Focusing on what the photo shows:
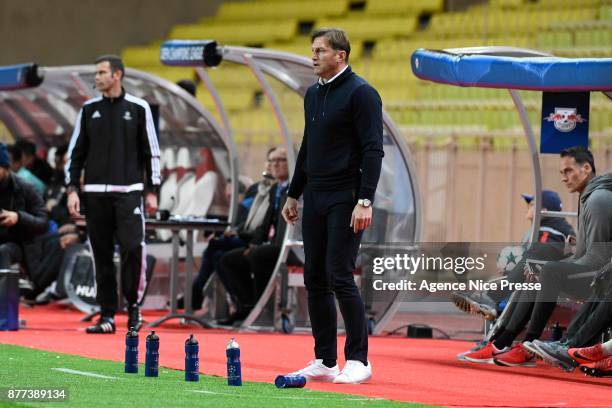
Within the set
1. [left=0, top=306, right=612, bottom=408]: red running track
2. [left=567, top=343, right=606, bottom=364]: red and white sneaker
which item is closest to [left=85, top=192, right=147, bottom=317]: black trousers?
[left=0, top=306, right=612, bottom=408]: red running track

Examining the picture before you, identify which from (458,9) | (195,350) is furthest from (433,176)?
(195,350)

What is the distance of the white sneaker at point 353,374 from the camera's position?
775cm

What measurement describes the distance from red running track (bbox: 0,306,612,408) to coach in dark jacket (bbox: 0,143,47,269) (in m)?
0.76

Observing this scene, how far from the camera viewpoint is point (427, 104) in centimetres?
2009

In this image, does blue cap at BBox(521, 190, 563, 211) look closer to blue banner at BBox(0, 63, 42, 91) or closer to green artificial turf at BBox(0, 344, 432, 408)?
green artificial turf at BBox(0, 344, 432, 408)

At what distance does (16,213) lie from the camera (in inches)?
509

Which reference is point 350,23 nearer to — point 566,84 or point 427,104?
point 427,104

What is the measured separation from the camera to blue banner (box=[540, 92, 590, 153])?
10070mm

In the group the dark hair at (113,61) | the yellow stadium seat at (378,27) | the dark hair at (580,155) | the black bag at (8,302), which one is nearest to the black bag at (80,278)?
the black bag at (8,302)

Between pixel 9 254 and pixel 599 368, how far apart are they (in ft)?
20.6

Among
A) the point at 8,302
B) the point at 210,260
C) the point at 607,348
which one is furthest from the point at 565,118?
the point at 210,260

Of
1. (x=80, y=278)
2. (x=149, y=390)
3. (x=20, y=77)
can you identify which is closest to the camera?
(x=149, y=390)

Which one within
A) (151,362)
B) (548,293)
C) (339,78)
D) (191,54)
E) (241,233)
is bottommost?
(151,362)

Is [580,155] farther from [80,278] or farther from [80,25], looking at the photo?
[80,25]
